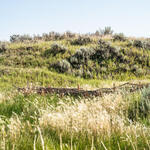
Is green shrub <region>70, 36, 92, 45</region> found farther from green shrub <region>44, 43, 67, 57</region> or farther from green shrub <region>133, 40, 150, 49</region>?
green shrub <region>133, 40, 150, 49</region>

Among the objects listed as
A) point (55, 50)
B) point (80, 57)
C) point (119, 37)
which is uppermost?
point (119, 37)

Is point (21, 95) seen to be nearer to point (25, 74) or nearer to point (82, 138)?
point (82, 138)

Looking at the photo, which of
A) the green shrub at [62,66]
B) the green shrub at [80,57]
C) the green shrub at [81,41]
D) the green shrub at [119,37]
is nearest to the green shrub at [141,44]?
the green shrub at [119,37]

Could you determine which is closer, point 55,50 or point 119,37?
point 55,50

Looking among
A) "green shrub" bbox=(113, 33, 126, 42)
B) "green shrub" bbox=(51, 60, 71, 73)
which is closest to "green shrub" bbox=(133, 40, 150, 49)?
"green shrub" bbox=(113, 33, 126, 42)

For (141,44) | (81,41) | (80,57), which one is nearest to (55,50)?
(80,57)

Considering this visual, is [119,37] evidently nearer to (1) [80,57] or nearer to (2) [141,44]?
(2) [141,44]

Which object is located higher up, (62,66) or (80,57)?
(80,57)

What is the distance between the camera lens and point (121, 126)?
102 inches

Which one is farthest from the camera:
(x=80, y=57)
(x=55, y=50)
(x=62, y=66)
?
(x=55, y=50)

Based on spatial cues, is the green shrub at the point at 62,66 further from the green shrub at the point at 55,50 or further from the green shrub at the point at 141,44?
the green shrub at the point at 141,44

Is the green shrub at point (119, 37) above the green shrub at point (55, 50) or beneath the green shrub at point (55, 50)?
above

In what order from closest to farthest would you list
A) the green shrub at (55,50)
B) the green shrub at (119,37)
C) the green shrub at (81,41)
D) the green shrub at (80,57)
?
the green shrub at (80,57) → the green shrub at (55,50) → the green shrub at (81,41) → the green shrub at (119,37)

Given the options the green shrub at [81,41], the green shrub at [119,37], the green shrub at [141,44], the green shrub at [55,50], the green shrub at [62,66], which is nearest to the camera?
the green shrub at [62,66]
